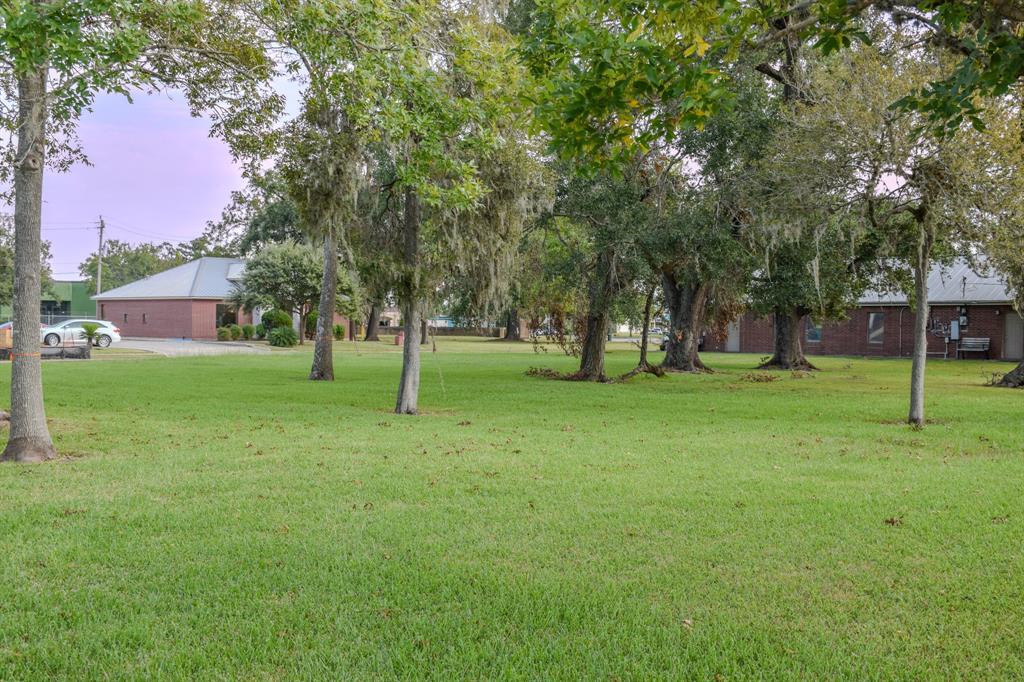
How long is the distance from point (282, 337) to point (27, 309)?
3399 centimetres

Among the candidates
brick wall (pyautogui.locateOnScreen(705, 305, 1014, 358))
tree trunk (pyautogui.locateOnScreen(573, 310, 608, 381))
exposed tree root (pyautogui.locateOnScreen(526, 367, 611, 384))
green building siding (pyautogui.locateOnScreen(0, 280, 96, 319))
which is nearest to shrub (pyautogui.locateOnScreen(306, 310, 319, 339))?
brick wall (pyautogui.locateOnScreen(705, 305, 1014, 358))

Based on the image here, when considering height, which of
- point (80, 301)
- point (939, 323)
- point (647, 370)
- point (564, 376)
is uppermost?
point (80, 301)

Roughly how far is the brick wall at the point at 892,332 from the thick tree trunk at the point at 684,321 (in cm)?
878

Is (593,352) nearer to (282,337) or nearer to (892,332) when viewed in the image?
→ (892,332)

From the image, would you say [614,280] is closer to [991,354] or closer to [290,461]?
[290,461]

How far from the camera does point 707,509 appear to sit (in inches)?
252

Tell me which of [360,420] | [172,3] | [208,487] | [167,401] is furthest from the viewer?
[167,401]

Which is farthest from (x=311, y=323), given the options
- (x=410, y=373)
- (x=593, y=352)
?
(x=410, y=373)

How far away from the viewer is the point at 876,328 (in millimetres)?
38469

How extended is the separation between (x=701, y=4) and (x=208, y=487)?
564cm

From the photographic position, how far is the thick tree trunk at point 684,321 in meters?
24.8

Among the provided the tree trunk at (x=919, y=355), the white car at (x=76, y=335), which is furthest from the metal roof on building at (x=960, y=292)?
the white car at (x=76, y=335)

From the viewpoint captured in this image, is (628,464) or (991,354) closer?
(628,464)

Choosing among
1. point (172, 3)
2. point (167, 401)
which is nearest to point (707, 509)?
point (172, 3)
